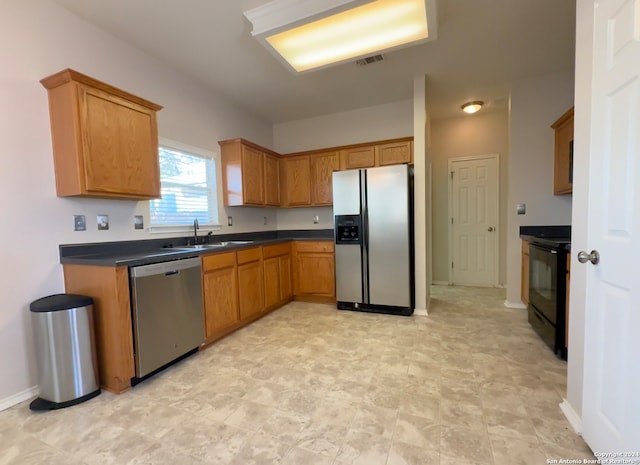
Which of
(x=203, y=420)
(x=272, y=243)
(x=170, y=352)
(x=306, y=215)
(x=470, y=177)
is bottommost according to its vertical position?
(x=203, y=420)

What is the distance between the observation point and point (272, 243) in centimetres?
370

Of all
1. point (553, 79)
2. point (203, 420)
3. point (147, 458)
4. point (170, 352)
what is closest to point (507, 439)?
point (203, 420)

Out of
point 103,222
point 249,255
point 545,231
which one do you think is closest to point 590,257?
point 545,231

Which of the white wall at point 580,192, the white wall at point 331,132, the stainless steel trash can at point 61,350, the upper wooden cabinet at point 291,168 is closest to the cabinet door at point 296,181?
the upper wooden cabinet at point 291,168

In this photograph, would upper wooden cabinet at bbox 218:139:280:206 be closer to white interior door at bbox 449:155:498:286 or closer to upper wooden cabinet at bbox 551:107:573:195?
white interior door at bbox 449:155:498:286

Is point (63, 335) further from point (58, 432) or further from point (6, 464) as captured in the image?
point (6, 464)

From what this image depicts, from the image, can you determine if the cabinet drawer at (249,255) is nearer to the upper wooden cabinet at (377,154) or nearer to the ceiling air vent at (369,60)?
the upper wooden cabinet at (377,154)

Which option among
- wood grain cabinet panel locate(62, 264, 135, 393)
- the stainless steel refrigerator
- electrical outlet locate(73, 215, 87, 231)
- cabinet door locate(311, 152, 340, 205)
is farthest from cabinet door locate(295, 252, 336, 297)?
electrical outlet locate(73, 215, 87, 231)

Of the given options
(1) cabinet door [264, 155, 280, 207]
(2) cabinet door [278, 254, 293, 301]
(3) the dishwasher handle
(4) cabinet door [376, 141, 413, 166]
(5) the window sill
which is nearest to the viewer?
(3) the dishwasher handle

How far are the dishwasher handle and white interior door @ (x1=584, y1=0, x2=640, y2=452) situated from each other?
266cm

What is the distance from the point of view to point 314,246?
400 cm

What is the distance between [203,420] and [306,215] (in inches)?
133

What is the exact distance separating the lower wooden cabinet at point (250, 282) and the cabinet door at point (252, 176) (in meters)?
0.79

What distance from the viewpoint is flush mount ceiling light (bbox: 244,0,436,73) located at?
203 cm
